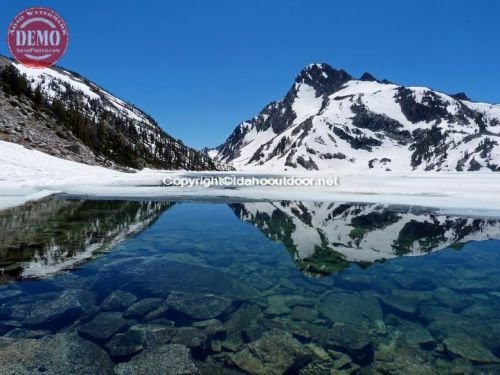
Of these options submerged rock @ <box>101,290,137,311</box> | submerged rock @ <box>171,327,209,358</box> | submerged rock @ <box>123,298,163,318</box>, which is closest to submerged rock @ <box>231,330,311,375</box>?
submerged rock @ <box>171,327,209,358</box>

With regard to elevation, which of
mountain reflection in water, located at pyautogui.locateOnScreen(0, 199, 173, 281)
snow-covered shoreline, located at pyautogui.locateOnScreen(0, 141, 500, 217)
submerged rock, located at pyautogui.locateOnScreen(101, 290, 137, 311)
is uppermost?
snow-covered shoreline, located at pyautogui.locateOnScreen(0, 141, 500, 217)

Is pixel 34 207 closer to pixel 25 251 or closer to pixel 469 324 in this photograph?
pixel 25 251

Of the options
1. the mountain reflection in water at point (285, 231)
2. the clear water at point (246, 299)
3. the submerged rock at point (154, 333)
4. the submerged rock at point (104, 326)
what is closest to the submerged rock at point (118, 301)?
the clear water at point (246, 299)

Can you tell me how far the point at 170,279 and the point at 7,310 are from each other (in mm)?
4349

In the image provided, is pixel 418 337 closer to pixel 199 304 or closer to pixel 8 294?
pixel 199 304

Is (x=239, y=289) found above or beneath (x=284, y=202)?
beneath

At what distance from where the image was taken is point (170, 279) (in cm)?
1151

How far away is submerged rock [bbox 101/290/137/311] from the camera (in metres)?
9.11

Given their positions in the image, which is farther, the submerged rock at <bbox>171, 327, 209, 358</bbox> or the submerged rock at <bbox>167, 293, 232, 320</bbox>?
the submerged rock at <bbox>167, 293, 232, 320</bbox>

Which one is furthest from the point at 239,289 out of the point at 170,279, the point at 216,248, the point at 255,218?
the point at 255,218

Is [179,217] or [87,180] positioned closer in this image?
[179,217]

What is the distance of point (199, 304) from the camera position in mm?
9547

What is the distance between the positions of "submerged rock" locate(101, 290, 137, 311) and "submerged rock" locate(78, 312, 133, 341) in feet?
1.19

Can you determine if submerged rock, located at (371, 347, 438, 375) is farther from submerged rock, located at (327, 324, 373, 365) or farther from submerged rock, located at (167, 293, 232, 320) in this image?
submerged rock, located at (167, 293, 232, 320)
